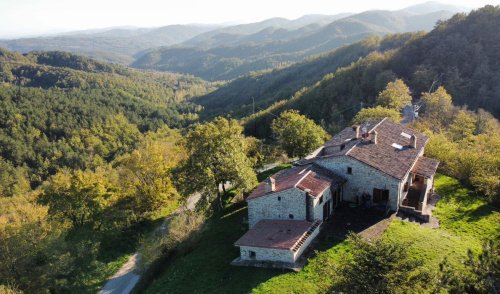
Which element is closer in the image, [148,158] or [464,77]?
[148,158]

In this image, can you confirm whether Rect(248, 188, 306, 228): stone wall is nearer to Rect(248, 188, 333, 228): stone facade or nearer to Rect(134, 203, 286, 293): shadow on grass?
Rect(248, 188, 333, 228): stone facade

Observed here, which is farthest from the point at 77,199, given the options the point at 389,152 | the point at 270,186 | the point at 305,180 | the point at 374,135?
the point at 389,152

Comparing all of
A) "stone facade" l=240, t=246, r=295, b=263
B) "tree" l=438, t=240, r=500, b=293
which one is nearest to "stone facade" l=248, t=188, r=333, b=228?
"stone facade" l=240, t=246, r=295, b=263

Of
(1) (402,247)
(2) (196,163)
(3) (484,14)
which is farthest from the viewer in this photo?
(3) (484,14)

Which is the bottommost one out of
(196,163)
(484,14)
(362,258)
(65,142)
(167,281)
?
(65,142)

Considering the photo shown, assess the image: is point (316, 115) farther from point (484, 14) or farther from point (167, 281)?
point (167, 281)

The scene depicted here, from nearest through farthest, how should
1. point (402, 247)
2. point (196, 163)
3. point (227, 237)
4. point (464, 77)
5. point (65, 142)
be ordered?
1. point (402, 247)
2. point (227, 237)
3. point (196, 163)
4. point (464, 77)
5. point (65, 142)

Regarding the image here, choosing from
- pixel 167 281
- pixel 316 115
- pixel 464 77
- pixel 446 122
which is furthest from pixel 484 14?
pixel 167 281
